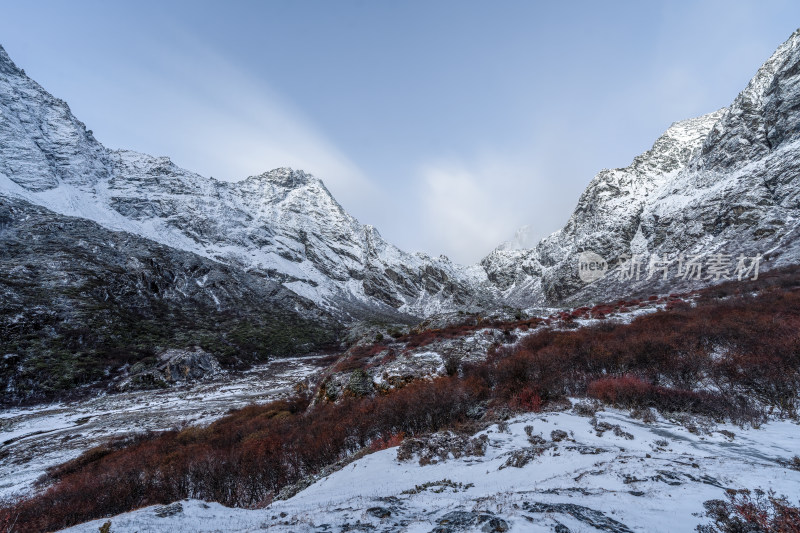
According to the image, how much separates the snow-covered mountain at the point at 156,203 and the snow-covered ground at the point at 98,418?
9411 cm

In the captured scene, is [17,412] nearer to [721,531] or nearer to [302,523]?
[302,523]

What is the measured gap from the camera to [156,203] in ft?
465

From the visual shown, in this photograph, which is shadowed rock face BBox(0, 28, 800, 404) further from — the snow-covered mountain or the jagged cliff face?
the snow-covered mountain

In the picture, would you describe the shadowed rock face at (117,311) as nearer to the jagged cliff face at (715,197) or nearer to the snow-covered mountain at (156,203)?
the snow-covered mountain at (156,203)

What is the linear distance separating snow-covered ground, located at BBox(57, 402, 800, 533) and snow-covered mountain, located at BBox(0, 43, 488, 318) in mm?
130951

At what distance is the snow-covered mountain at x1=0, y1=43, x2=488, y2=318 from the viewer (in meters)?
119

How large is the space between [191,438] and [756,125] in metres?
163

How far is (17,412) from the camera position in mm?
35250

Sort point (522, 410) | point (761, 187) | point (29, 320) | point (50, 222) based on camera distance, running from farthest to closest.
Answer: point (50, 222) → point (761, 187) → point (29, 320) → point (522, 410)

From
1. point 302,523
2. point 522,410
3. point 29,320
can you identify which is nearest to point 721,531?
point 302,523

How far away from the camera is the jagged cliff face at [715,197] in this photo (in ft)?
258

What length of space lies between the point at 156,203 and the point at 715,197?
697 ft
